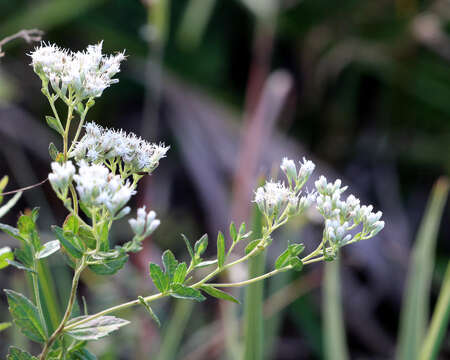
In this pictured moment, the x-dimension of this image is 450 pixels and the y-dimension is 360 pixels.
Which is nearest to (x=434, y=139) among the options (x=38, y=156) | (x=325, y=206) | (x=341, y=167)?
(x=341, y=167)

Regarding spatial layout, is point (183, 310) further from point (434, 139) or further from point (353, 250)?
point (434, 139)

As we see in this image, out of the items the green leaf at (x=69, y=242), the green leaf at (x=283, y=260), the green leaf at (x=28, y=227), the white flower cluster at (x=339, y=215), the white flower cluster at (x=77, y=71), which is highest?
the white flower cluster at (x=77, y=71)

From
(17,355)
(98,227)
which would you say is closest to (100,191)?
(98,227)

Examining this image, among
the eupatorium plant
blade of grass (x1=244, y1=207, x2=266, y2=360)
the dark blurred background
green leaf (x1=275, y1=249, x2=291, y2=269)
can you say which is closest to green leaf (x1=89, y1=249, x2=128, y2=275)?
the eupatorium plant

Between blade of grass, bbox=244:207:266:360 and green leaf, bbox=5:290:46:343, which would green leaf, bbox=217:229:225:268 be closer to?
green leaf, bbox=5:290:46:343

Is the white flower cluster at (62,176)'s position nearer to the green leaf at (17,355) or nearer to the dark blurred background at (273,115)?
the green leaf at (17,355)

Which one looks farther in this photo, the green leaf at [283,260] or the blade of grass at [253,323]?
the blade of grass at [253,323]

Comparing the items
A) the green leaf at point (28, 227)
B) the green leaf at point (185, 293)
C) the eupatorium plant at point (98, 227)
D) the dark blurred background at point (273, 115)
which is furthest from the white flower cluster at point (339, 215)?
the dark blurred background at point (273, 115)

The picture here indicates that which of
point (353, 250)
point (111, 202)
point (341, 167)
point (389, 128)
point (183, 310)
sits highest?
point (389, 128)

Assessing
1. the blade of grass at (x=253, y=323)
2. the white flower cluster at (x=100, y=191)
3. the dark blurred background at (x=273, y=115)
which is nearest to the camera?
the white flower cluster at (x=100, y=191)
